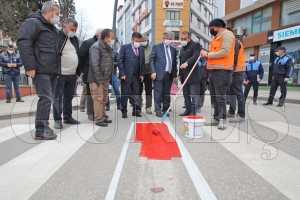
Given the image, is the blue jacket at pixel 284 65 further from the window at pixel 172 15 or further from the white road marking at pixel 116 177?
the window at pixel 172 15

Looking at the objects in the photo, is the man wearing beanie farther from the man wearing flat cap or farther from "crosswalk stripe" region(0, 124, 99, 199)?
the man wearing flat cap

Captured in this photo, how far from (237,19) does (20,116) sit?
2071 centimetres

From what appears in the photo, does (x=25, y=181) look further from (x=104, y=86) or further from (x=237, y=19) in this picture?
(x=237, y=19)

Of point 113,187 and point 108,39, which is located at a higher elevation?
point 108,39

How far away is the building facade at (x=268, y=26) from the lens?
15.3m

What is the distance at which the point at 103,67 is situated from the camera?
186 inches

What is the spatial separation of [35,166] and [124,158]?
1030mm

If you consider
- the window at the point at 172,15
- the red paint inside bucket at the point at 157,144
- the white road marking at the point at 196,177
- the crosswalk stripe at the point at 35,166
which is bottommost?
the crosswalk stripe at the point at 35,166

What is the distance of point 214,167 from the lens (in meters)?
2.58

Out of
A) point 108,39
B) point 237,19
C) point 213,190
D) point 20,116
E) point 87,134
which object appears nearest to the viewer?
point 213,190

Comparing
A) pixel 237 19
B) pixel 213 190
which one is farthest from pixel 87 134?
pixel 237 19

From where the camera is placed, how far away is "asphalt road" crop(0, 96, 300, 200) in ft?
6.72

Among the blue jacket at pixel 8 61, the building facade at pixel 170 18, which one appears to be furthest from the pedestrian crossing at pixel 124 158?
the building facade at pixel 170 18

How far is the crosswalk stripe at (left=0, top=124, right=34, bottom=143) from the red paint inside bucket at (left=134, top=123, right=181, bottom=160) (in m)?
→ 2.18
